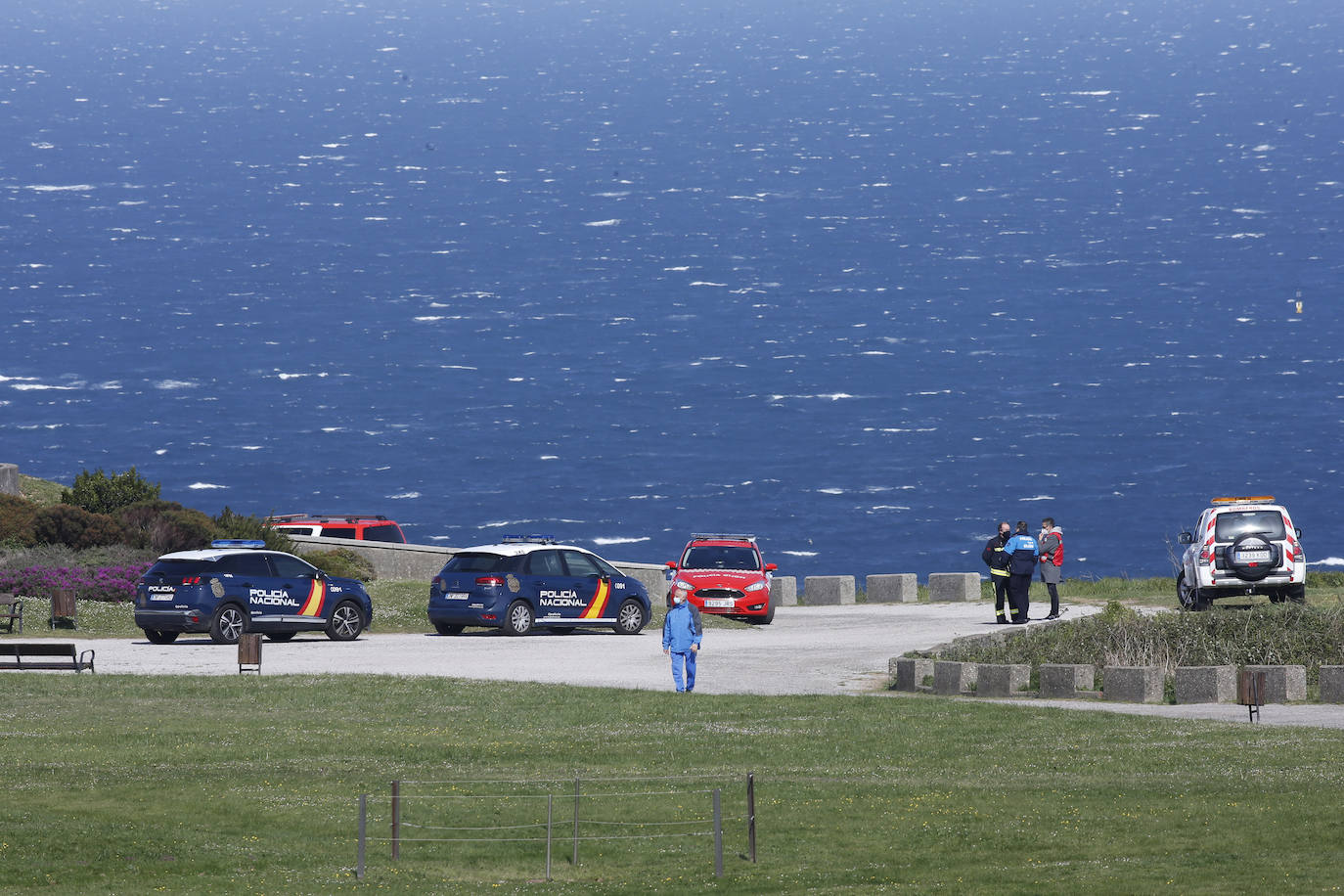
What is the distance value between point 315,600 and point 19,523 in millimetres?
9485

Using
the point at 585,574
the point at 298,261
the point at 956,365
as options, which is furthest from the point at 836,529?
the point at 298,261

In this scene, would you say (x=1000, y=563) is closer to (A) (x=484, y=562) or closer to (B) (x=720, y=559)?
(B) (x=720, y=559)

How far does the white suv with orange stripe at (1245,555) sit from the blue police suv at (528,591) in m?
9.06

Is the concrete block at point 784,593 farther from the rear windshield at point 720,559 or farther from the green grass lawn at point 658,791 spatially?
the green grass lawn at point 658,791

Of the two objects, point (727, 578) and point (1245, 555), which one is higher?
Answer: point (1245, 555)

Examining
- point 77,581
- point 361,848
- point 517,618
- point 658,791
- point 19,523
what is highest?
point 19,523

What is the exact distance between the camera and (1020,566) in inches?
1224

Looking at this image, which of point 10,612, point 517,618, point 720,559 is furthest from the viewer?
point 720,559

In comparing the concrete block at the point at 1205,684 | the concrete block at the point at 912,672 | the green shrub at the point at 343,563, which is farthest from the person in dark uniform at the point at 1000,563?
the green shrub at the point at 343,563

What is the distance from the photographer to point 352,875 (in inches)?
500

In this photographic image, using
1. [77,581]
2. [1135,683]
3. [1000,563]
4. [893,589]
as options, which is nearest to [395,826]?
[1135,683]

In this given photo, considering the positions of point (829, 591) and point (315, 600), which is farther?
point (829, 591)

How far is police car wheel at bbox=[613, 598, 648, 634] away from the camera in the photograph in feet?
104

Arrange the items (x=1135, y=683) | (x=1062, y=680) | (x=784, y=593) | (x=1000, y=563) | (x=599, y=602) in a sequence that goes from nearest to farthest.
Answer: (x=1135, y=683) < (x=1062, y=680) < (x=599, y=602) < (x=1000, y=563) < (x=784, y=593)
